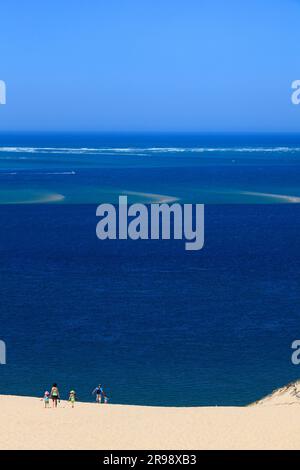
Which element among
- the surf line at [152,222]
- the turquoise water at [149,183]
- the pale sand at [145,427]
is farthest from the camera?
the turquoise water at [149,183]

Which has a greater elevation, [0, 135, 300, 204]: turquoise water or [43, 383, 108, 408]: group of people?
[0, 135, 300, 204]: turquoise water

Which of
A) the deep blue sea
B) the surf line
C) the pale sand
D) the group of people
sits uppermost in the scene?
the surf line

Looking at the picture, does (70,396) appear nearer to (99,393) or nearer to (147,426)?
(99,393)

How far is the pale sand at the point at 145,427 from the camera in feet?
105

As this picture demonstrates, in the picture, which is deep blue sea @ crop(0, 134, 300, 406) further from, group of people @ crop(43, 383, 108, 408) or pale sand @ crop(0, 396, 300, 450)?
pale sand @ crop(0, 396, 300, 450)

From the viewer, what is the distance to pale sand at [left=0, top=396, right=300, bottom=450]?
32.0 meters

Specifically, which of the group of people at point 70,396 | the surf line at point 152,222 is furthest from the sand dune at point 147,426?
the surf line at point 152,222

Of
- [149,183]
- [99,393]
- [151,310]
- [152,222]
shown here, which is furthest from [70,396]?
[149,183]

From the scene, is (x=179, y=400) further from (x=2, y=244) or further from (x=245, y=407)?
(x=2, y=244)

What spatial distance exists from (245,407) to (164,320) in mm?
15733

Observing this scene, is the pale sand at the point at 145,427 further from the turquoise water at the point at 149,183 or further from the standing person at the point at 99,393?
the turquoise water at the point at 149,183

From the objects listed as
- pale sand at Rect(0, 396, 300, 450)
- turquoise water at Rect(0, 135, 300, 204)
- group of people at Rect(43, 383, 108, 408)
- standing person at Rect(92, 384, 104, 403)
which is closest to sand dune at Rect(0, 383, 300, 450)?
pale sand at Rect(0, 396, 300, 450)

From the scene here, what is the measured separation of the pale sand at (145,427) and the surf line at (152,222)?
42.2 m

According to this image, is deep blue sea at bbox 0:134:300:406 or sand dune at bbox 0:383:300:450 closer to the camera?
sand dune at bbox 0:383:300:450
